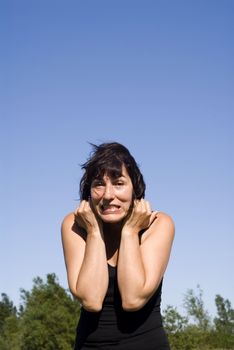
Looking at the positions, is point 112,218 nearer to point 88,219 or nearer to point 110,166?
point 88,219

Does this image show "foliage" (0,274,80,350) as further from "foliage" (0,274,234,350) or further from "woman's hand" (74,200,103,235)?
"woman's hand" (74,200,103,235)

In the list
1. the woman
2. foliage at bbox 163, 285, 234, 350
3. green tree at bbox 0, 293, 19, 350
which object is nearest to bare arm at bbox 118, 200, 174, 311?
the woman

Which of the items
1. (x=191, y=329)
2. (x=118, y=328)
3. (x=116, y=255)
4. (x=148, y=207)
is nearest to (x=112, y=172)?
(x=148, y=207)

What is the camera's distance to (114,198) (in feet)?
16.5

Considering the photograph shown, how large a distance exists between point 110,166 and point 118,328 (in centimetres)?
128

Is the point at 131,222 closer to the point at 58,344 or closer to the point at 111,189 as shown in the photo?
the point at 111,189

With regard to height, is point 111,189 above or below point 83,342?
above

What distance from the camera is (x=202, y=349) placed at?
6819 cm

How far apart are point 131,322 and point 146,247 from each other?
0.61 meters

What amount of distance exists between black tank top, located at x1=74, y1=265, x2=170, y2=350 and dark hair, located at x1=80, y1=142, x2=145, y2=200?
2.70 feet

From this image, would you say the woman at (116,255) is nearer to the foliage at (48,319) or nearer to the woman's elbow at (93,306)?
the woman's elbow at (93,306)

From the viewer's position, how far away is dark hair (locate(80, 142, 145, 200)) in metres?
5.14

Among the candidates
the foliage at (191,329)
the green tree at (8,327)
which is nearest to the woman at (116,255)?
the foliage at (191,329)

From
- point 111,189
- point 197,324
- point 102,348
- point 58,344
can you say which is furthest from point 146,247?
point 58,344
